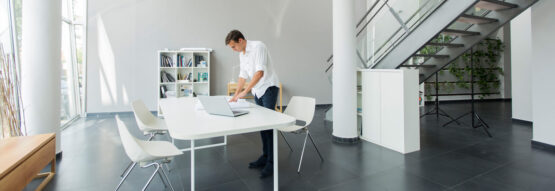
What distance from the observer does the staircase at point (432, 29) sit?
11.5 ft

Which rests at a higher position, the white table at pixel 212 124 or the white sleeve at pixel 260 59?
the white sleeve at pixel 260 59

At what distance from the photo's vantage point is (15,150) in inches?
87.7

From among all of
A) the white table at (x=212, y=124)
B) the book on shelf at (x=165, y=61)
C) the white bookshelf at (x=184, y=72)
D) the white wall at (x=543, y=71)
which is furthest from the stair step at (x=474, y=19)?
the book on shelf at (x=165, y=61)

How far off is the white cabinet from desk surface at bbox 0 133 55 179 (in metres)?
3.78

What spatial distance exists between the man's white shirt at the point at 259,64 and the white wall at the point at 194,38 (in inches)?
173

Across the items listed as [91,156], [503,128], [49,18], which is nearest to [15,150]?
[91,156]

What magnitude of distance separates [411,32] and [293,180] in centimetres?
276

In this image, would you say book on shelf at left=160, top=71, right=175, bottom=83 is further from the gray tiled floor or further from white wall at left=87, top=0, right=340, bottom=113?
A: the gray tiled floor

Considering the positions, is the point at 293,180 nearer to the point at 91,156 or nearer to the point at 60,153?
the point at 91,156

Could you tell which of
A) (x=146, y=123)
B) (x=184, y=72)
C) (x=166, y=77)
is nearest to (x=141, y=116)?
(x=146, y=123)

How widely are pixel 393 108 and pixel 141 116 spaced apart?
10.4 feet

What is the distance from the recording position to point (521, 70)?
18.7 ft

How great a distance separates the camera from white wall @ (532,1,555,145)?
11.1 feet

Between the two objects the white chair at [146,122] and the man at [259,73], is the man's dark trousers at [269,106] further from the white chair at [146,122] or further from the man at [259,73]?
the white chair at [146,122]
